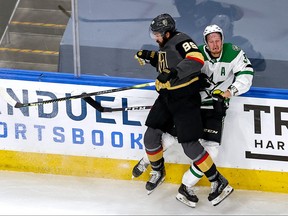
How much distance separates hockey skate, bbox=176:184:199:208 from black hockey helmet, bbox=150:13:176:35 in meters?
0.93

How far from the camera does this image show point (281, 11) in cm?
580

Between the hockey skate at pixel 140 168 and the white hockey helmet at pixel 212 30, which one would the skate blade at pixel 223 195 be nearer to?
the hockey skate at pixel 140 168

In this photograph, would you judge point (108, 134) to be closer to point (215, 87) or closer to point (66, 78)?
point (66, 78)

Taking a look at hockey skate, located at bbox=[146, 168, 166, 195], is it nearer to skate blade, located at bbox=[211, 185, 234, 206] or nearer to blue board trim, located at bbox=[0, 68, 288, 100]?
skate blade, located at bbox=[211, 185, 234, 206]

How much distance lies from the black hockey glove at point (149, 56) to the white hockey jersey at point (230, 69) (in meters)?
0.26

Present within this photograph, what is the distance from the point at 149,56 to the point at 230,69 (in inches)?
18.2

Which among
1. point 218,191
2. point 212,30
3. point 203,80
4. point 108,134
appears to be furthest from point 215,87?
point 108,134

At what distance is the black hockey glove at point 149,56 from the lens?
5805 mm

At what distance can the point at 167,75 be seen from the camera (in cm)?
550

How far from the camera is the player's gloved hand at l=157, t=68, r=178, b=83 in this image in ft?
18.0

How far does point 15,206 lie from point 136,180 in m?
0.77

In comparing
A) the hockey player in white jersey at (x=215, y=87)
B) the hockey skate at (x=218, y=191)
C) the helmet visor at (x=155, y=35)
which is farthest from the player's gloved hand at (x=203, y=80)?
the hockey skate at (x=218, y=191)

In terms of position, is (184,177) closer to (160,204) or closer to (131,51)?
(160,204)

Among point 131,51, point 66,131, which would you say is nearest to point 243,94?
point 131,51
